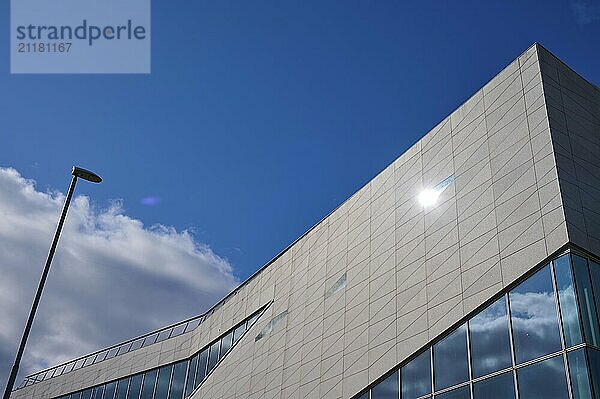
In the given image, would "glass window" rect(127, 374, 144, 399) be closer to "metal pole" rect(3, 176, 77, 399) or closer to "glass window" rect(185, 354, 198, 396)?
"glass window" rect(185, 354, 198, 396)

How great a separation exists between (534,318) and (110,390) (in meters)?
31.7

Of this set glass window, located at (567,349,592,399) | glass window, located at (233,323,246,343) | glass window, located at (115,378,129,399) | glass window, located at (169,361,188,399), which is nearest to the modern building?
glass window, located at (567,349,592,399)

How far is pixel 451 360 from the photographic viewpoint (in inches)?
628

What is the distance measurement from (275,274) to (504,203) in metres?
15.3

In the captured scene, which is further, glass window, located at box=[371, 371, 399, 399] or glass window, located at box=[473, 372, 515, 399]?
glass window, located at box=[371, 371, 399, 399]

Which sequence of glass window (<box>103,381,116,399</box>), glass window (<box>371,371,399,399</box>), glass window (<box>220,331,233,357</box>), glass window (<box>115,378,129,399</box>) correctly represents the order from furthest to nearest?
1. glass window (<box>103,381,116,399</box>)
2. glass window (<box>115,378,129,399</box>)
3. glass window (<box>220,331,233,357</box>)
4. glass window (<box>371,371,399,399</box>)

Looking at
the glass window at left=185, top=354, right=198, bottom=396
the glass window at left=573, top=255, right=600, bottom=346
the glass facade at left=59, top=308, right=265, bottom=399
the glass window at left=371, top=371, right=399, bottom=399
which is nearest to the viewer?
the glass window at left=573, top=255, right=600, bottom=346

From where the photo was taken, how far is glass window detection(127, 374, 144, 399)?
36.6 m

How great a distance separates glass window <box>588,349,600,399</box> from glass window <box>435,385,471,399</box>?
3347mm

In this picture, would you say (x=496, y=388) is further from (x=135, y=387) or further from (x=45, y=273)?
(x=135, y=387)

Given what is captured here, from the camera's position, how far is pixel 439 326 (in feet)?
54.8

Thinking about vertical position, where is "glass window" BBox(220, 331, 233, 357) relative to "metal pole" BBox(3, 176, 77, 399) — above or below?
above

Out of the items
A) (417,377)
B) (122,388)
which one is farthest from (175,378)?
(417,377)

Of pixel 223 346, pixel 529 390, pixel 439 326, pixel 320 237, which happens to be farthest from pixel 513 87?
pixel 223 346
